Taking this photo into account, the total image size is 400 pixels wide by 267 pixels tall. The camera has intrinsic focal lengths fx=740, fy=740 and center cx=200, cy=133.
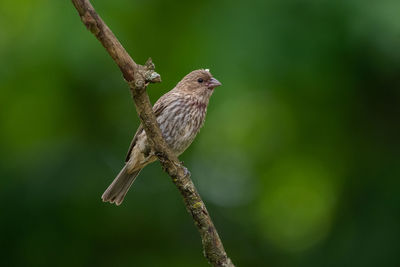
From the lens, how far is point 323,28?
557 centimetres

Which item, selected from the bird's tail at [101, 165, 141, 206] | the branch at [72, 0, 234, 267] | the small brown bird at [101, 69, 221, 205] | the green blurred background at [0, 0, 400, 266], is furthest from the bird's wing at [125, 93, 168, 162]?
the branch at [72, 0, 234, 267]

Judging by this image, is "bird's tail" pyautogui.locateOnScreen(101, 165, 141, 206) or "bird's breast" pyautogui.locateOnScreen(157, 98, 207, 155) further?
"bird's tail" pyautogui.locateOnScreen(101, 165, 141, 206)

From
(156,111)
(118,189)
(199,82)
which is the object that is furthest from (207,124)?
(118,189)

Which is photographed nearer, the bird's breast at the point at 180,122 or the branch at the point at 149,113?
the branch at the point at 149,113

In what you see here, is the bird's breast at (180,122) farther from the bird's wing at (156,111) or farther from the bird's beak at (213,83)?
the bird's beak at (213,83)

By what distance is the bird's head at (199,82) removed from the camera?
5702mm

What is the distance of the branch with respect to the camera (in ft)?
11.3

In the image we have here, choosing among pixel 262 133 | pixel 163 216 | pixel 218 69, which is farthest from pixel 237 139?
pixel 218 69

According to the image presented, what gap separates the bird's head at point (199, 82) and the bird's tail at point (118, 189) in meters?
0.82

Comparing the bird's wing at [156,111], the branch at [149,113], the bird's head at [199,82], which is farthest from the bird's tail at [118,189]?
the branch at [149,113]

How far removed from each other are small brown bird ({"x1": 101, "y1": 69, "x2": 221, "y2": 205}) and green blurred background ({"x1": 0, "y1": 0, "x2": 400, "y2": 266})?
4.3 inches

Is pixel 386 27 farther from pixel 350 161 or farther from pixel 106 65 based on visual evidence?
pixel 106 65

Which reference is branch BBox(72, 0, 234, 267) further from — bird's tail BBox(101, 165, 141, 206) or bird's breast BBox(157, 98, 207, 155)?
bird's tail BBox(101, 165, 141, 206)

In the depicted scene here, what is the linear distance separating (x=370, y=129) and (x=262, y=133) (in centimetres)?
113
